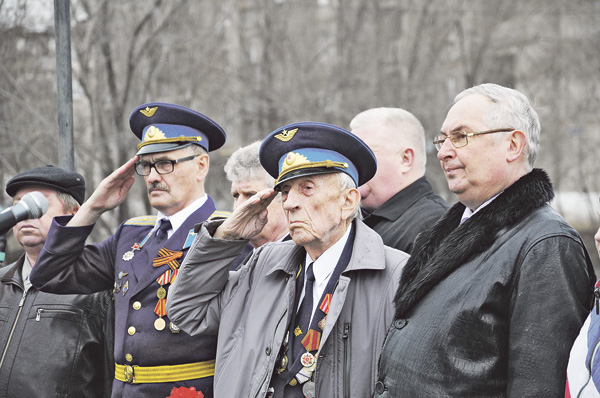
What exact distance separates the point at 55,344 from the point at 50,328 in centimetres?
11

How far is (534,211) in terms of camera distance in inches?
105

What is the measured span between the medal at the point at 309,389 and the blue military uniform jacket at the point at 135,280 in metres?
0.85

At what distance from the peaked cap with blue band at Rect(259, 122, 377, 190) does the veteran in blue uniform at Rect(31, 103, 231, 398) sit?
792 millimetres

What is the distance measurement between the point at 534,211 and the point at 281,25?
13.1 m

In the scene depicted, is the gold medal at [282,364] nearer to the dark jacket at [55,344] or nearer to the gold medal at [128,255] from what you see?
the gold medal at [128,255]

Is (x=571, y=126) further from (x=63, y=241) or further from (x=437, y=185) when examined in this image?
(x=63, y=241)

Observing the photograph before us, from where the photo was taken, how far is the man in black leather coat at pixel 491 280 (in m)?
2.38

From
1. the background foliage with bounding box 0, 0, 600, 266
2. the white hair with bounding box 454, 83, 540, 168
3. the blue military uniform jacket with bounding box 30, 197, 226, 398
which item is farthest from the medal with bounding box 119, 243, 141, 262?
the background foliage with bounding box 0, 0, 600, 266

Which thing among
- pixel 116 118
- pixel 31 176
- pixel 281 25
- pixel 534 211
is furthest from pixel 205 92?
pixel 534 211

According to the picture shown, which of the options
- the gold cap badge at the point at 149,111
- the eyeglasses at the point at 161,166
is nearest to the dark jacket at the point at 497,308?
the eyeglasses at the point at 161,166

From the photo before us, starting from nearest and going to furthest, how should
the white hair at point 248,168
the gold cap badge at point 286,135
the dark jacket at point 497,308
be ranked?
the dark jacket at point 497,308, the gold cap badge at point 286,135, the white hair at point 248,168

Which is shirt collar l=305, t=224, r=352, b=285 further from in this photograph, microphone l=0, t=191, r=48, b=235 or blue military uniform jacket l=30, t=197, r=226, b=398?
microphone l=0, t=191, r=48, b=235

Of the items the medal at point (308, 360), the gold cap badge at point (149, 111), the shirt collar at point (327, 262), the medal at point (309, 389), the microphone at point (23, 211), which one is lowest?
the medal at point (309, 389)

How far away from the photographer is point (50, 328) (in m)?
4.18
